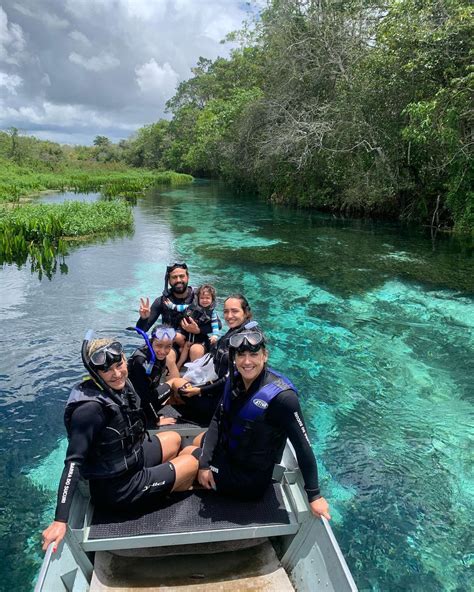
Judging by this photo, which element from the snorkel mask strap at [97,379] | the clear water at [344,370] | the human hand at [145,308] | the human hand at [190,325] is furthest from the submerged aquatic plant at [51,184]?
the snorkel mask strap at [97,379]

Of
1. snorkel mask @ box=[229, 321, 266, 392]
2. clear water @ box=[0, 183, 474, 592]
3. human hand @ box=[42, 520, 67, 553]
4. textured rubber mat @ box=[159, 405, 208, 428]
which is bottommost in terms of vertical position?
clear water @ box=[0, 183, 474, 592]

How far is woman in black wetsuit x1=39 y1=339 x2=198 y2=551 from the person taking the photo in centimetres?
293

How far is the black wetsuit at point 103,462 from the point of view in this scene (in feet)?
9.62

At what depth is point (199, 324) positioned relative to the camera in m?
6.09

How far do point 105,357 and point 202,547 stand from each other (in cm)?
174

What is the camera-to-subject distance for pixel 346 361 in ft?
26.8

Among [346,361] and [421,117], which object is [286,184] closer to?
[421,117]

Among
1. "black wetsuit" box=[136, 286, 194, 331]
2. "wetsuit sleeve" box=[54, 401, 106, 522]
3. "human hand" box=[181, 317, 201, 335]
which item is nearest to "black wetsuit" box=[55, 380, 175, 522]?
"wetsuit sleeve" box=[54, 401, 106, 522]

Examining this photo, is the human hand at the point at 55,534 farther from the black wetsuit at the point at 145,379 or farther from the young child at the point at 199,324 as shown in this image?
the young child at the point at 199,324

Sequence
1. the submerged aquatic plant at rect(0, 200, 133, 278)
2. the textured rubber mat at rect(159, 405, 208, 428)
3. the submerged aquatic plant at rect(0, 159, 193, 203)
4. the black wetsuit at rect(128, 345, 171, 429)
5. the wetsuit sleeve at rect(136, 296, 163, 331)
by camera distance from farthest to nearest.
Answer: the submerged aquatic plant at rect(0, 159, 193, 203), the submerged aquatic plant at rect(0, 200, 133, 278), the wetsuit sleeve at rect(136, 296, 163, 331), the textured rubber mat at rect(159, 405, 208, 428), the black wetsuit at rect(128, 345, 171, 429)

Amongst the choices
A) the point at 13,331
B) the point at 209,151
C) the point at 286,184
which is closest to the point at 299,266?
the point at 13,331

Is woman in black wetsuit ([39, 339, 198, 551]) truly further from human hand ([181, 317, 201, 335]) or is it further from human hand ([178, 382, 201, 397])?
human hand ([181, 317, 201, 335])

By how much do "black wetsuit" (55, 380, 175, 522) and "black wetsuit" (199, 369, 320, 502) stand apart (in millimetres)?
404

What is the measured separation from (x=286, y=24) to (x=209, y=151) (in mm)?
21929
